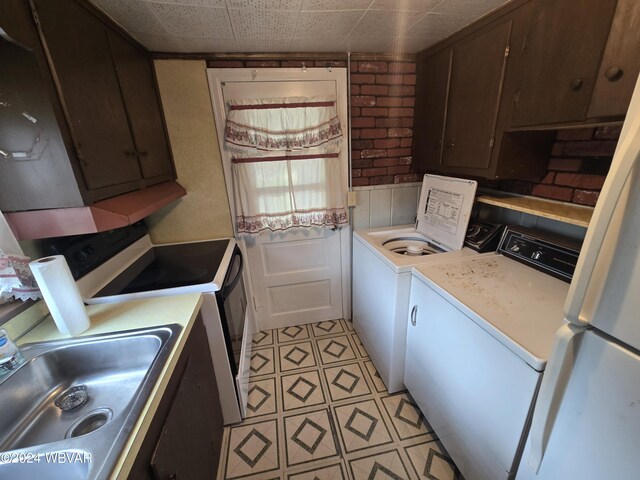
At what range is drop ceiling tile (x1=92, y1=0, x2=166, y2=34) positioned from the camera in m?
1.10

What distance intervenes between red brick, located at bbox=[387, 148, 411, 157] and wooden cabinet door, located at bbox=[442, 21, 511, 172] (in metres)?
0.45

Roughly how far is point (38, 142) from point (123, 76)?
2.10 ft

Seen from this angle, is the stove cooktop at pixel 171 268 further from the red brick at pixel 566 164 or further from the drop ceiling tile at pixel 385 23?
the red brick at pixel 566 164

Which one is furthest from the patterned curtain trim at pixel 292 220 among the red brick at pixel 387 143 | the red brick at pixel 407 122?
the red brick at pixel 407 122

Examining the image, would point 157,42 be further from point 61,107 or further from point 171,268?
point 171,268

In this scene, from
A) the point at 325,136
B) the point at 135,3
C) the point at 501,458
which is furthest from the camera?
the point at 325,136

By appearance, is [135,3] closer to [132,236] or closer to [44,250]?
[44,250]

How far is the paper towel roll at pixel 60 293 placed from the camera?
0.92 metres

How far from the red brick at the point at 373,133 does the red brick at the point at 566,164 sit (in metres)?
1.04

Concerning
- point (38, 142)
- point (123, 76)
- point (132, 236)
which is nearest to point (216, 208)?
point (132, 236)

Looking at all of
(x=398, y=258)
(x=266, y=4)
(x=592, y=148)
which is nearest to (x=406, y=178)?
(x=398, y=258)

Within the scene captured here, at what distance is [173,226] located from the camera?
77.5 inches

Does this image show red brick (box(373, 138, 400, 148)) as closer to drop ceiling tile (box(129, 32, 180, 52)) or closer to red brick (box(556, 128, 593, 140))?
red brick (box(556, 128, 593, 140))

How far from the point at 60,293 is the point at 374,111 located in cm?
201
